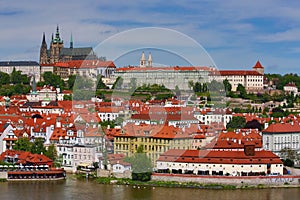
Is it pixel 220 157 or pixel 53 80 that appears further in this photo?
pixel 53 80

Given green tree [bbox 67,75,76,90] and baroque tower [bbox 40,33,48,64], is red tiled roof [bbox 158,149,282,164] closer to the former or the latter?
green tree [bbox 67,75,76,90]

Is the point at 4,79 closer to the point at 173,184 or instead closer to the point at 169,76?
the point at 169,76

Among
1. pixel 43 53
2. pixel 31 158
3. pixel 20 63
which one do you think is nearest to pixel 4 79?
pixel 20 63

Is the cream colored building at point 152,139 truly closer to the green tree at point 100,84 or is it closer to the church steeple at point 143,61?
the church steeple at point 143,61

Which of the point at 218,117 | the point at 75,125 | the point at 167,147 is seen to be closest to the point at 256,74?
the point at 218,117

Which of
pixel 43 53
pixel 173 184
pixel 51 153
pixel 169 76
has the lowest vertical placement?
pixel 173 184

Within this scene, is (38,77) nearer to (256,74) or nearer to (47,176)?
(256,74)

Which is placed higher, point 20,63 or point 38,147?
point 20,63

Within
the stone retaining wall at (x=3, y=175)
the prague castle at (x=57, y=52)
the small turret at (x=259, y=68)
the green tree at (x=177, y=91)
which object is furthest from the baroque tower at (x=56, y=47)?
the stone retaining wall at (x=3, y=175)
